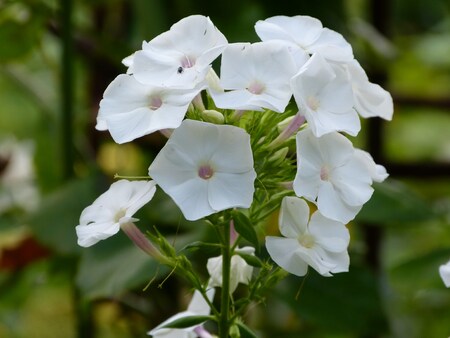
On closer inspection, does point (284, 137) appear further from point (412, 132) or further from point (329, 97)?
point (412, 132)

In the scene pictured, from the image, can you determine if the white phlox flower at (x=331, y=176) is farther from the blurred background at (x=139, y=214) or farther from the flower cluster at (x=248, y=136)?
the blurred background at (x=139, y=214)

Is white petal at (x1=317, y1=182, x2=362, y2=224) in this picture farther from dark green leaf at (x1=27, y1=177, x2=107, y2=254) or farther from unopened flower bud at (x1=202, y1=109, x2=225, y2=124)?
dark green leaf at (x1=27, y1=177, x2=107, y2=254)

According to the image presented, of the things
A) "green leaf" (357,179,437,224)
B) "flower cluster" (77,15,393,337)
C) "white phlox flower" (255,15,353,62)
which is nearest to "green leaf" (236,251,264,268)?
"flower cluster" (77,15,393,337)

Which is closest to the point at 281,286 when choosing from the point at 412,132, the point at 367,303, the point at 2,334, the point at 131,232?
the point at 367,303

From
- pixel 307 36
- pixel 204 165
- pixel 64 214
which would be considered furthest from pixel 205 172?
pixel 64 214

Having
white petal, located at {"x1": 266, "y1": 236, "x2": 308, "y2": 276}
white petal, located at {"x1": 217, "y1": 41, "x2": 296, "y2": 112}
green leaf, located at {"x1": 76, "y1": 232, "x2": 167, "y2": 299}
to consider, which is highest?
white petal, located at {"x1": 217, "y1": 41, "x2": 296, "y2": 112}
